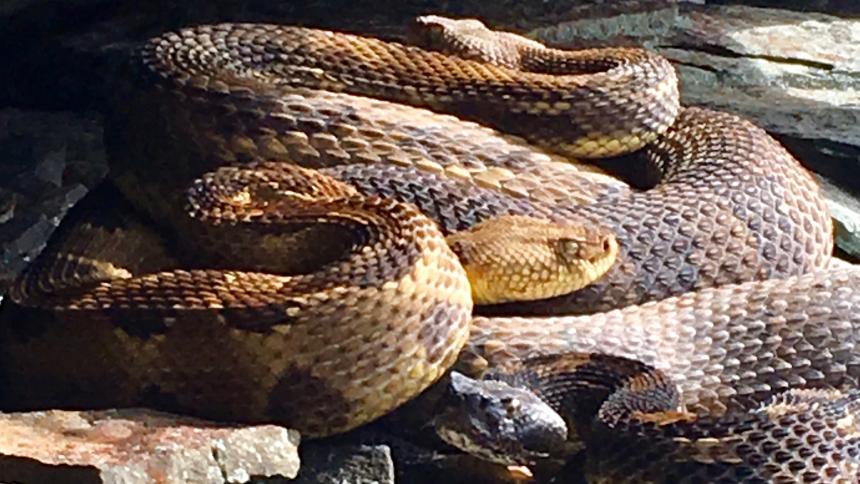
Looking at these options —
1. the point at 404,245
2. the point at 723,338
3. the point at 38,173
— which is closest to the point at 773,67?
the point at 723,338

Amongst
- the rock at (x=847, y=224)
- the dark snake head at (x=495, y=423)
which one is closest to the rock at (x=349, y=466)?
the dark snake head at (x=495, y=423)

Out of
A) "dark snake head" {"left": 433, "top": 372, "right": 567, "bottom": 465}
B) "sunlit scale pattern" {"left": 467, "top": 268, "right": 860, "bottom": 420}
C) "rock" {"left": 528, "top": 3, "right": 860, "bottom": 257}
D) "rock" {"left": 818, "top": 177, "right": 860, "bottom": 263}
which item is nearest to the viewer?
"dark snake head" {"left": 433, "top": 372, "right": 567, "bottom": 465}

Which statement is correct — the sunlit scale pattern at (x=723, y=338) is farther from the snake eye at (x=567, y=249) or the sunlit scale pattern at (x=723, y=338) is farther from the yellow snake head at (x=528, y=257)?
the snake eye at (x=567, y=249)

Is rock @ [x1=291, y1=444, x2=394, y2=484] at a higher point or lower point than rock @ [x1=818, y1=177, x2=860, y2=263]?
higher

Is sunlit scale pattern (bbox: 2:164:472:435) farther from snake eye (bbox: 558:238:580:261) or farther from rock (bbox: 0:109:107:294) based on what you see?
rock (bbox: 0:109:107:294)

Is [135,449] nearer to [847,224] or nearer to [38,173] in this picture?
[38,173]

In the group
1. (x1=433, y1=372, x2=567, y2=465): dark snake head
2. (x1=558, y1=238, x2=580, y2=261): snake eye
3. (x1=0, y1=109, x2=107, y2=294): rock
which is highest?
(x1=558, y1=238, x2=580, y2=261): snake eye

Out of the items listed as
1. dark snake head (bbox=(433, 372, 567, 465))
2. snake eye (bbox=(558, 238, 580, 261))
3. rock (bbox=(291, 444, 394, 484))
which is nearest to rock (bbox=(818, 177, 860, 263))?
snake eye (bbox=(558, 238, 580, 261))
